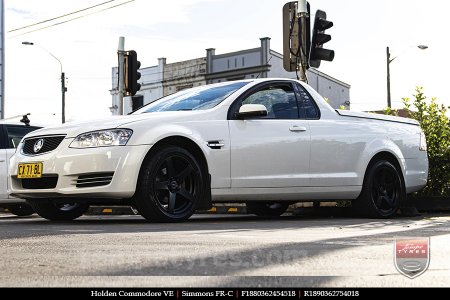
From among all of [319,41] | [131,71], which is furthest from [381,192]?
[131,71]

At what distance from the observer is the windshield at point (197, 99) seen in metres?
7.44

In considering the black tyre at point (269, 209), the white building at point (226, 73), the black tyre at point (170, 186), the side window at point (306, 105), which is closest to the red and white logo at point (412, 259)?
the black tyre at point (170, 186)

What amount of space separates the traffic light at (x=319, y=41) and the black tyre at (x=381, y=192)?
289 cm

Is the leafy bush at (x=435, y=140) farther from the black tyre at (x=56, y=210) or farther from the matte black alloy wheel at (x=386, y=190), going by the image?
the black tyre at (x=56, y=210)

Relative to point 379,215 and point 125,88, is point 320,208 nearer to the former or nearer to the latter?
point 379,215

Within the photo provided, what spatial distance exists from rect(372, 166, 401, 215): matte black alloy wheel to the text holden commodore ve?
0.01 m

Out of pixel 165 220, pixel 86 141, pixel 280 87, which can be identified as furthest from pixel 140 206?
pixel 280 87

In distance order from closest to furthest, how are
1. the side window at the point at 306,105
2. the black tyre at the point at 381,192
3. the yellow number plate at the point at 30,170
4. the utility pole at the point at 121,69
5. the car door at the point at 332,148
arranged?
1. the yellow number plate at the point at 30,170
2. the car door at the point at 332,148
3. the side window at the point at 306,105
4. the black tyre at the point at 381,192
5. the utility pole at the point at 121,69

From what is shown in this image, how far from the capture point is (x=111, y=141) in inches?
258

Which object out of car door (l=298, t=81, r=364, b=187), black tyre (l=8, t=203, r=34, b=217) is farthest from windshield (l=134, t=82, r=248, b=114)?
black tyre (l=8, t=203, r=34, b=217)

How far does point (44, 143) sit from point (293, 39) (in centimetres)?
538

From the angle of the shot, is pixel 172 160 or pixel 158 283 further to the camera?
pixel 172 160

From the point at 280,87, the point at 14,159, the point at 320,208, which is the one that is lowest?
the point at 320,208

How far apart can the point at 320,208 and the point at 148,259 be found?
6.39 metres
